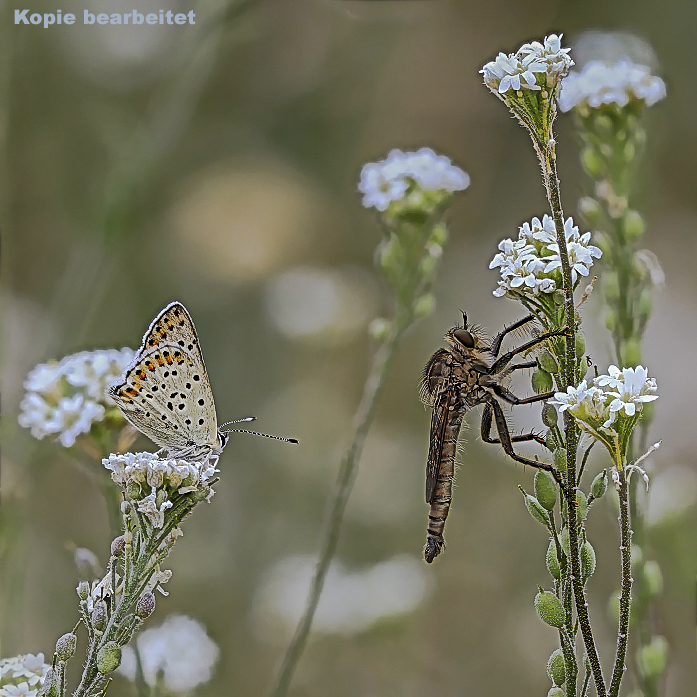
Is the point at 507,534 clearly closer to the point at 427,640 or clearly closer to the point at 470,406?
the point at 427,640

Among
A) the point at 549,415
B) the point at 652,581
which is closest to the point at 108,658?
the point at 549,415

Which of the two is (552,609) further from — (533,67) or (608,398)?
(533,67)

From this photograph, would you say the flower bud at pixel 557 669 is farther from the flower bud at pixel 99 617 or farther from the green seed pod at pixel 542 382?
the flower bud at pixel 99 617

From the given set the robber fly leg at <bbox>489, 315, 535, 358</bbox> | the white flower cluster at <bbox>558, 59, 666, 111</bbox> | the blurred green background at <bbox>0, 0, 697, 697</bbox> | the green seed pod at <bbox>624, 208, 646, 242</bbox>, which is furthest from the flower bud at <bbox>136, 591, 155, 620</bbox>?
the blurred green background at <bbox>0, 0, 697, 697</bbox>

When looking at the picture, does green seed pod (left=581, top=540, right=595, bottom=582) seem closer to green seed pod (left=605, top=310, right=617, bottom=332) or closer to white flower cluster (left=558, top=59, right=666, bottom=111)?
green seed pod (left=605, top=310, right=617, bottom=332)

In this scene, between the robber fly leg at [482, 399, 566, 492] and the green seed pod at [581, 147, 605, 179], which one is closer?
the robber fly leg at [482, 399, 566, 492]

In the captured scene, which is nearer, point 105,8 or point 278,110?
point 105,8

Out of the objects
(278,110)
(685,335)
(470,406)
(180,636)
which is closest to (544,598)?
(470,406)

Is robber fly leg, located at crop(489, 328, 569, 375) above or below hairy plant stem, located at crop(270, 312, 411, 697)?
above

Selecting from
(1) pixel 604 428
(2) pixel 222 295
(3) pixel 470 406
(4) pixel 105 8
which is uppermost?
(4) pixel 105 8
